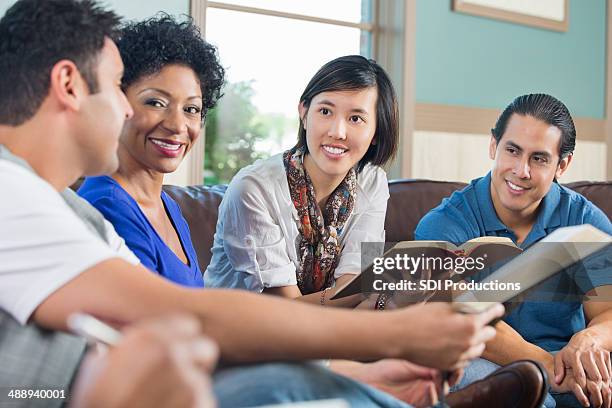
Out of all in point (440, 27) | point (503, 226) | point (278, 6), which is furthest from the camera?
point (440, 27)

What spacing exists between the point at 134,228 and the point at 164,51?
41 cm

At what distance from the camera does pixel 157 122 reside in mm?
1616

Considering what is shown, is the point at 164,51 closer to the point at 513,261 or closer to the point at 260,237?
the point at 260,237

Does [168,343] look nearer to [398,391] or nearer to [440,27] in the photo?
[398,391]

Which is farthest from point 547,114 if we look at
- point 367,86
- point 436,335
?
point 436,335

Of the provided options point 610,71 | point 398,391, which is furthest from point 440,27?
point 398,391

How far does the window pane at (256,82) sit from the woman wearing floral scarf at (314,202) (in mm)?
1324

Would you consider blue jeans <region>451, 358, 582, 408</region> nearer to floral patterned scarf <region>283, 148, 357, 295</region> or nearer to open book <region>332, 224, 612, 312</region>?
open book <region>332, 224, 612, 312</region>

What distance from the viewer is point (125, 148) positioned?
1.63 meters

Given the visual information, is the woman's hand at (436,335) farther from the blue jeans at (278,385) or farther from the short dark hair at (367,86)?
the short dark hair at (367,86)

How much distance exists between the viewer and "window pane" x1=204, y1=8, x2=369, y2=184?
11.1 feet

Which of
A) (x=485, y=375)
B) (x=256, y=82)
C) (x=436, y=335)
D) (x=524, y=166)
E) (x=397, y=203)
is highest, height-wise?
(x=256, y=82)

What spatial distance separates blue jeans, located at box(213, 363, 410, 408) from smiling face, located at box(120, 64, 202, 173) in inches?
32.4

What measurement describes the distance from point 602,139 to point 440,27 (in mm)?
1236
